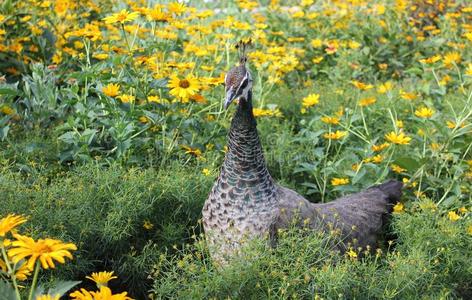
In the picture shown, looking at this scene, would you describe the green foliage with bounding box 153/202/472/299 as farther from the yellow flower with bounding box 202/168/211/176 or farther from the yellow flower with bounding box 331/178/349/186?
the yellow flower with bounding box 331/178/349/186

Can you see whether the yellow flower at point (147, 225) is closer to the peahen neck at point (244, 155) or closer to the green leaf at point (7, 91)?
the peahen neck at point (244, 155)

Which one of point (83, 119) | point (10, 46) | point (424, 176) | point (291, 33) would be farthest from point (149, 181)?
point (291, 33)

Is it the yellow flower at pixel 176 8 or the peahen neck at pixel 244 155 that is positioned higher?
the yellow flower at pixel 176 8

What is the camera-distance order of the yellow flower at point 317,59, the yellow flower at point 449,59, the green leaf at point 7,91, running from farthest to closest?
the yellow flower at point 317,59 → the yellow flower at point 449,59 → the green leaf at point 7,91

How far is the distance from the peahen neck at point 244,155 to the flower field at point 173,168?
291 millimetres

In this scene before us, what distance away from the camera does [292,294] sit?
2490 mm

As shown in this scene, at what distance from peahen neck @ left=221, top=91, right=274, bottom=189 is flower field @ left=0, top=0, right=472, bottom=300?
0.95ft

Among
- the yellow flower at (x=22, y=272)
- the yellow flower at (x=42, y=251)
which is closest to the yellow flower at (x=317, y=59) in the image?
the yellow flower at (x=22, y=272)

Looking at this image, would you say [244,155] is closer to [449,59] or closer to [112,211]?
[112,211]

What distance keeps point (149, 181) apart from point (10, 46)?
1.81 metres

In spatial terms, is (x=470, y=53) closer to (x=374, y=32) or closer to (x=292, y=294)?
(x=374, y=32)

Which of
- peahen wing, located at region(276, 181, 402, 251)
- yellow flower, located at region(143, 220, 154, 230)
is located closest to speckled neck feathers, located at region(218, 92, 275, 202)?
peahen wing, located at region(276, 181, 402, 251)

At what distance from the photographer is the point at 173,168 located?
11.7ft

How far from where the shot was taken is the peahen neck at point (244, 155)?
9.80ft
